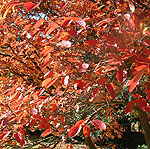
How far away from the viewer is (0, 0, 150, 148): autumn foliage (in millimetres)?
1134

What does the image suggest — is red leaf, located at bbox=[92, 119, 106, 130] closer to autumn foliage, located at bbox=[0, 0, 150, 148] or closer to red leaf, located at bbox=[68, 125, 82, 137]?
autumn foliage, located at bbox=[0, 0, 150, 148]

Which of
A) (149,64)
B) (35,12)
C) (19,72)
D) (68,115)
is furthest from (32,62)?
(149,64)

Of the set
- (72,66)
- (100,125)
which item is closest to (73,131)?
(100,125)

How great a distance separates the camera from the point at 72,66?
2.06 meters

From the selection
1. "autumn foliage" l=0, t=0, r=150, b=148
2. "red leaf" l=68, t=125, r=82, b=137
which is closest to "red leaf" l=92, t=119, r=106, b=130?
"autumn foliage" l=0, t=0, r=150, b=148

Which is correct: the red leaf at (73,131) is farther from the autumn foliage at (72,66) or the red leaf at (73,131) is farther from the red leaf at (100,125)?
the red leaf at (100,125)

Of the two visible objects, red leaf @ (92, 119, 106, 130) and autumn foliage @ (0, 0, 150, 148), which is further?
autumn foliage @ (0, 0, 150, 148)

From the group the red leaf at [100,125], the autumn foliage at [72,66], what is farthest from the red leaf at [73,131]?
the red leaf at [100,125]

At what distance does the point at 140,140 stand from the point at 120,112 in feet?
4.05

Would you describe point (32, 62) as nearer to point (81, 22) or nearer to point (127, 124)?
point (81, 22)

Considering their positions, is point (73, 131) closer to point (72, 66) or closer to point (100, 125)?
point (100, 125)

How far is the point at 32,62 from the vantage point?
353 centimetres

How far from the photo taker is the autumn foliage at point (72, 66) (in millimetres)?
1134

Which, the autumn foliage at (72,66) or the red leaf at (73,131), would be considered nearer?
the red leaf at (73,131)
